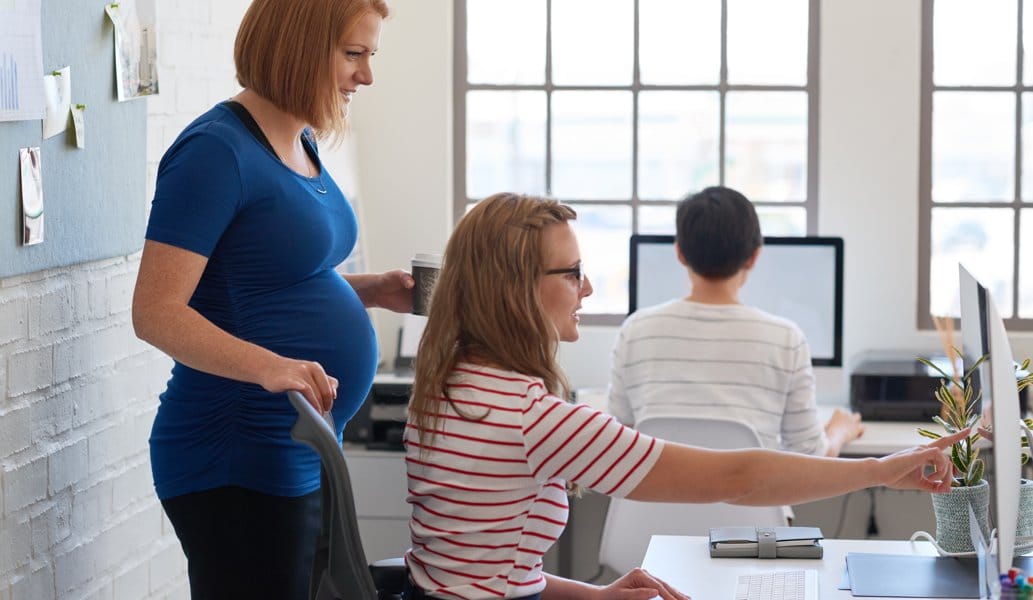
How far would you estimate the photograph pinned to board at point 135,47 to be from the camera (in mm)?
2191

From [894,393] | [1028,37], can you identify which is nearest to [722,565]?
[894,393]

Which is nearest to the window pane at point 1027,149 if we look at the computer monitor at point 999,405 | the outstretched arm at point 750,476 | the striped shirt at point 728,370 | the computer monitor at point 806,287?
the computer monitor at point 806,287

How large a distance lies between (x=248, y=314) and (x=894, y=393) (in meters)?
2.24

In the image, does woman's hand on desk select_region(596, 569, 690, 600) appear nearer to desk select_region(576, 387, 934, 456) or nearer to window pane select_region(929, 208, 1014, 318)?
desk select_region(576, 387, 934, 456)

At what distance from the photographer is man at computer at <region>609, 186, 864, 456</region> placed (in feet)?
8.68

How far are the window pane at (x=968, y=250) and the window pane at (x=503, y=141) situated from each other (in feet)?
4.12

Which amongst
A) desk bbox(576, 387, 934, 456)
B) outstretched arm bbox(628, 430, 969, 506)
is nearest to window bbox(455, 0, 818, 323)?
desk bbox(576, 387, 934, 456)

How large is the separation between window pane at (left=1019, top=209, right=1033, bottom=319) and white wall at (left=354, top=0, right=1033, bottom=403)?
14cm

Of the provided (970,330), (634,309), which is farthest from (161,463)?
(634,309)

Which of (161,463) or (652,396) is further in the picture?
(652,396)

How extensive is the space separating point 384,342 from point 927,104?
1.84 meters

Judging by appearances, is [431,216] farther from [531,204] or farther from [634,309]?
[531,204]

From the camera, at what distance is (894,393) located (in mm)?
3477

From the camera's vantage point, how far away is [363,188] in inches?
157
